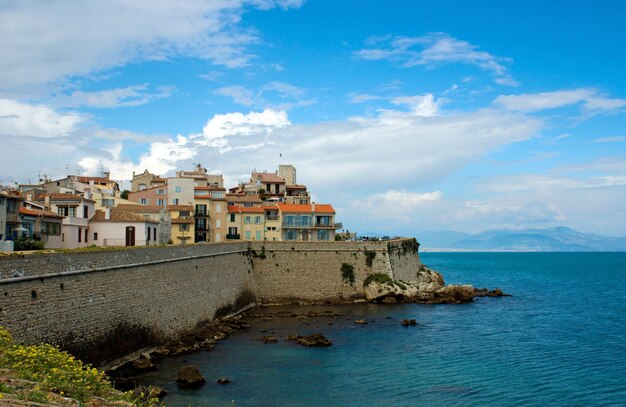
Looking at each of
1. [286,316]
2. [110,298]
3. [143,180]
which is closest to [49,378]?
[110,298]

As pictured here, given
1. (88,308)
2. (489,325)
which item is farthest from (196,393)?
(489,325)

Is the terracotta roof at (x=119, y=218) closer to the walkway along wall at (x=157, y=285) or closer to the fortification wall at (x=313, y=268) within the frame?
the walkway along wall at (x=157, y=285)

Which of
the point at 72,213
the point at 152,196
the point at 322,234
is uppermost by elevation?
the point at 152,196

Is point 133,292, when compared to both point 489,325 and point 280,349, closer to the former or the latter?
point 280,349

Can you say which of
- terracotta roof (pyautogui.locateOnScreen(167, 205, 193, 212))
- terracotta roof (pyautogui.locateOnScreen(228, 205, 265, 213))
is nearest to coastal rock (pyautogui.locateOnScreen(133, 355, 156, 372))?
terracotta roof (pyautogui.locateOnScreen(167, 205, 193, 212))

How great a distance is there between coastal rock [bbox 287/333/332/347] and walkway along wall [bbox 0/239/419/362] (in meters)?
7.94

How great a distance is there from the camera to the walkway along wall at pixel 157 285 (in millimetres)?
24859

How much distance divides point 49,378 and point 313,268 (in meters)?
46.0

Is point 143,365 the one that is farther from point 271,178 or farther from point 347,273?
point 271,178

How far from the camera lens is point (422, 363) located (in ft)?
116

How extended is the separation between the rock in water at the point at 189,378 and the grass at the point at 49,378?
10.6 meters

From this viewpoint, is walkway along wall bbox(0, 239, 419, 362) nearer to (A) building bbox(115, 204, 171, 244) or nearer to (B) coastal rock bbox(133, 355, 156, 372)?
(B) coastal rock bbox(133, 355, 156, 372)

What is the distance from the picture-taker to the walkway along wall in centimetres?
2486

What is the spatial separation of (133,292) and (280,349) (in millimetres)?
11062
